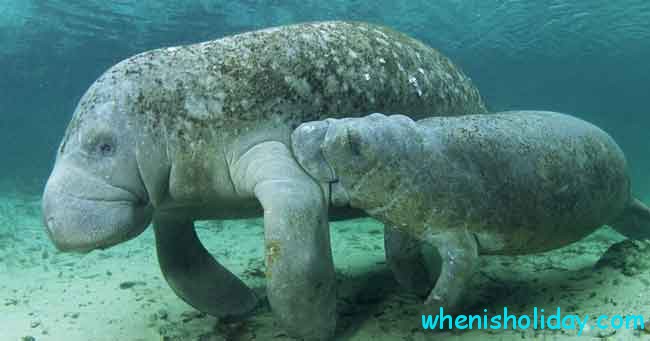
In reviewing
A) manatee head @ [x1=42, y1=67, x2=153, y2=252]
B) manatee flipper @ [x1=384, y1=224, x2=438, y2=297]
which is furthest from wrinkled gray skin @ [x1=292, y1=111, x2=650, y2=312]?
manatee head @ [x1=42, y1=67, x2=153, y2=252]

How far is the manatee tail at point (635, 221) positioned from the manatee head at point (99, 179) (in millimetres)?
5030

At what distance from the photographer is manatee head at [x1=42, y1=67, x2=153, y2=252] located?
315cm

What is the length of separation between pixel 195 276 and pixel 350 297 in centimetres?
155

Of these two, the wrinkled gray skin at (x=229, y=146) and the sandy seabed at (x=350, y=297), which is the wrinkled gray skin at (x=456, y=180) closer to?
the wrinkled gray skin at (x=229, y=146)

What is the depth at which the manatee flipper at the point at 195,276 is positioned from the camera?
4.55 m

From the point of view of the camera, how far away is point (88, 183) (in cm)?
330

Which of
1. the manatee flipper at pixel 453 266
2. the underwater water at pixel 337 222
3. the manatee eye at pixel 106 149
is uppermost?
the manatee eye at pixel 106 149

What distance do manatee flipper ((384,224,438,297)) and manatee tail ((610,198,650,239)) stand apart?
2522mm

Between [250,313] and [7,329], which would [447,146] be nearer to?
[250,313]

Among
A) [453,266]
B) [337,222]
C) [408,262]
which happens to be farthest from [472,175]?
[337,222]

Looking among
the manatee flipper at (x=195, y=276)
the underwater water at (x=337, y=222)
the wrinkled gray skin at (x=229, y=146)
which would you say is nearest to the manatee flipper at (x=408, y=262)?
the underwater water at (x=337, y=222)

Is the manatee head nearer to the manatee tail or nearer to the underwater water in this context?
the underwater water

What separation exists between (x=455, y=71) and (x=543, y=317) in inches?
111

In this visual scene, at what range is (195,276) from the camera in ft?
15.4
